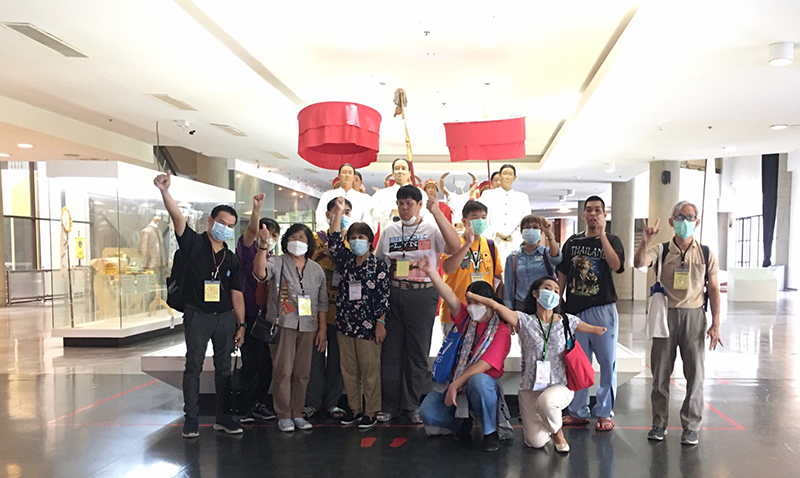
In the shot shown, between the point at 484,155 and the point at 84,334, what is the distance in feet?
20.4

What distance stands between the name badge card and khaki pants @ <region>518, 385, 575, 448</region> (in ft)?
0.13

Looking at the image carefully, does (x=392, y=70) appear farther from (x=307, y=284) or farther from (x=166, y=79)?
(x=307, y=284)

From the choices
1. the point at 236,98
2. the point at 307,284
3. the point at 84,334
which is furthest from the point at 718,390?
the point at 84,334

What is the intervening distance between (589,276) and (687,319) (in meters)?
0.68

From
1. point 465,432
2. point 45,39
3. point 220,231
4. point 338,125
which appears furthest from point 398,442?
point 45,39

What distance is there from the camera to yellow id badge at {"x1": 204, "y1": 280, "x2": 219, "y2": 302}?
3.77 metres

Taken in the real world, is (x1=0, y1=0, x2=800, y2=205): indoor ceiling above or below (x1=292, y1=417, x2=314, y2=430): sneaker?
above

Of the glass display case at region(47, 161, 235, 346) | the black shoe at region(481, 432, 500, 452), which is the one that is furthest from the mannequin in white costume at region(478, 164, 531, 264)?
the glass display case at region(47, 161, 235, 346)

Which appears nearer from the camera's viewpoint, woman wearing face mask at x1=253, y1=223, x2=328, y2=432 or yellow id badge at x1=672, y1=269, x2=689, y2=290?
yellow id badge at x1=672, y1=269, x2=689, y2=290

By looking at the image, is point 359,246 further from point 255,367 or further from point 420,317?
point 255,367

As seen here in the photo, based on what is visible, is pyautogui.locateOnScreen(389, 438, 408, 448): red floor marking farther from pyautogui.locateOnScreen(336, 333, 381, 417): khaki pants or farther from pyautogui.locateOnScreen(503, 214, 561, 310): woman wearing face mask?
pyautogui.locateOnScreen(503, 214, 561, 310): woman wearing face mask

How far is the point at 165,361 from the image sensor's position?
4523 mm

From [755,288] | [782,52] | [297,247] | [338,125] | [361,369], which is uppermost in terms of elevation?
[782,52]

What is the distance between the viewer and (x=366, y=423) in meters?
4.02
